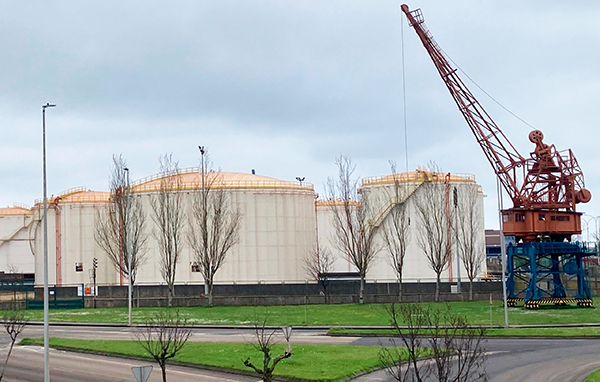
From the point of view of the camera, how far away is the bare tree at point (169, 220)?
74.6 m

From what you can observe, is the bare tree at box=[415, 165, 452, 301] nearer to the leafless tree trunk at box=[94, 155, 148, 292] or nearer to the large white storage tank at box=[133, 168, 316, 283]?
the large white storage tank at box=[133, 168, 316, 283]

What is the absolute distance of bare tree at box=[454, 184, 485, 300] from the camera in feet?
254

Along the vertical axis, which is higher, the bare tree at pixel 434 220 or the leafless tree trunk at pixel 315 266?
the bare tree at pixel 434 220

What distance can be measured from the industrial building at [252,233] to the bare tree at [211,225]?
0.96 meters

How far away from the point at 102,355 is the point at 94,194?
5311cm

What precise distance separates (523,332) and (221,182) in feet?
133

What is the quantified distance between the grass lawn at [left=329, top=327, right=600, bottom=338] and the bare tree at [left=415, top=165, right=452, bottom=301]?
27976mm

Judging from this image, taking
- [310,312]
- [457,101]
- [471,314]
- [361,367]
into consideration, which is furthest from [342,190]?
[361,367]

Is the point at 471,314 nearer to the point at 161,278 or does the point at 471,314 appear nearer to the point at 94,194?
the point at 161,278

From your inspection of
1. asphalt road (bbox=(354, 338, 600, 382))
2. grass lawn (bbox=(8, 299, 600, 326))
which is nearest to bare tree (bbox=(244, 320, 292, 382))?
asphalt road (bbox=(354, 338, 600, 382))

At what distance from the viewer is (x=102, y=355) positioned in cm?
3875

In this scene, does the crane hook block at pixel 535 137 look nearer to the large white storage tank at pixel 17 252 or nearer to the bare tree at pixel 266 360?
the bare tree at pixel 266 360

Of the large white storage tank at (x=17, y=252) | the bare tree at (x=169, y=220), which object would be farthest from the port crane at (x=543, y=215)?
the large white storage tank at (x=17, y=252)

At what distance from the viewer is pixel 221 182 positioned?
79688mm
